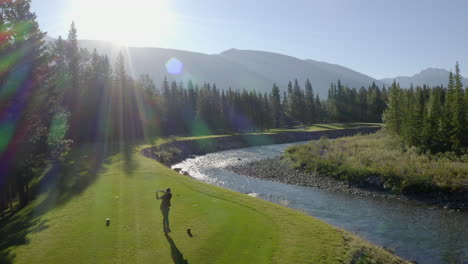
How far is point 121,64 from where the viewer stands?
7931 centimetres

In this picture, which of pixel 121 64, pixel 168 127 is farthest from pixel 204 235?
pixel 168 127

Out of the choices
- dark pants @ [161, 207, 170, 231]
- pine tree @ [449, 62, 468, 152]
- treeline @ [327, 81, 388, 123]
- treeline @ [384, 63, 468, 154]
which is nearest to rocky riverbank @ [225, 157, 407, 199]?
treeline @ [384, 63, 468, 154]

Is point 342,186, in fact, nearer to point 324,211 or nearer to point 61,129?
point 324,211

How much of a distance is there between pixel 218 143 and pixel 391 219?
182ft

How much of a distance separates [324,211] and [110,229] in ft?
53.1

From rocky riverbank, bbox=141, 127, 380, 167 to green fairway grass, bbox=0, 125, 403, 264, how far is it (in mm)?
27578

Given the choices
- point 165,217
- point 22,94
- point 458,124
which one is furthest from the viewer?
point 458,124

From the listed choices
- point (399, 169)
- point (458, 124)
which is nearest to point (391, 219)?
point (399, 169)

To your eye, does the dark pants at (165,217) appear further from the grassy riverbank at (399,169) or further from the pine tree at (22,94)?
the grassy riverbank at (399,169)

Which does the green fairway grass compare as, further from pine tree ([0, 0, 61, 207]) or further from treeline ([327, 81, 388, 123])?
treeline ([327, 81, 388, 123])

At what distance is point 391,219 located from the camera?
21406 mm

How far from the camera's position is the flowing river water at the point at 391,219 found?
16.5 meters

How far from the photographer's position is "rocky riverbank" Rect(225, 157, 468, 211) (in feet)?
78.9

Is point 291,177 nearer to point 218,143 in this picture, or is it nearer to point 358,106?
point 218,143
